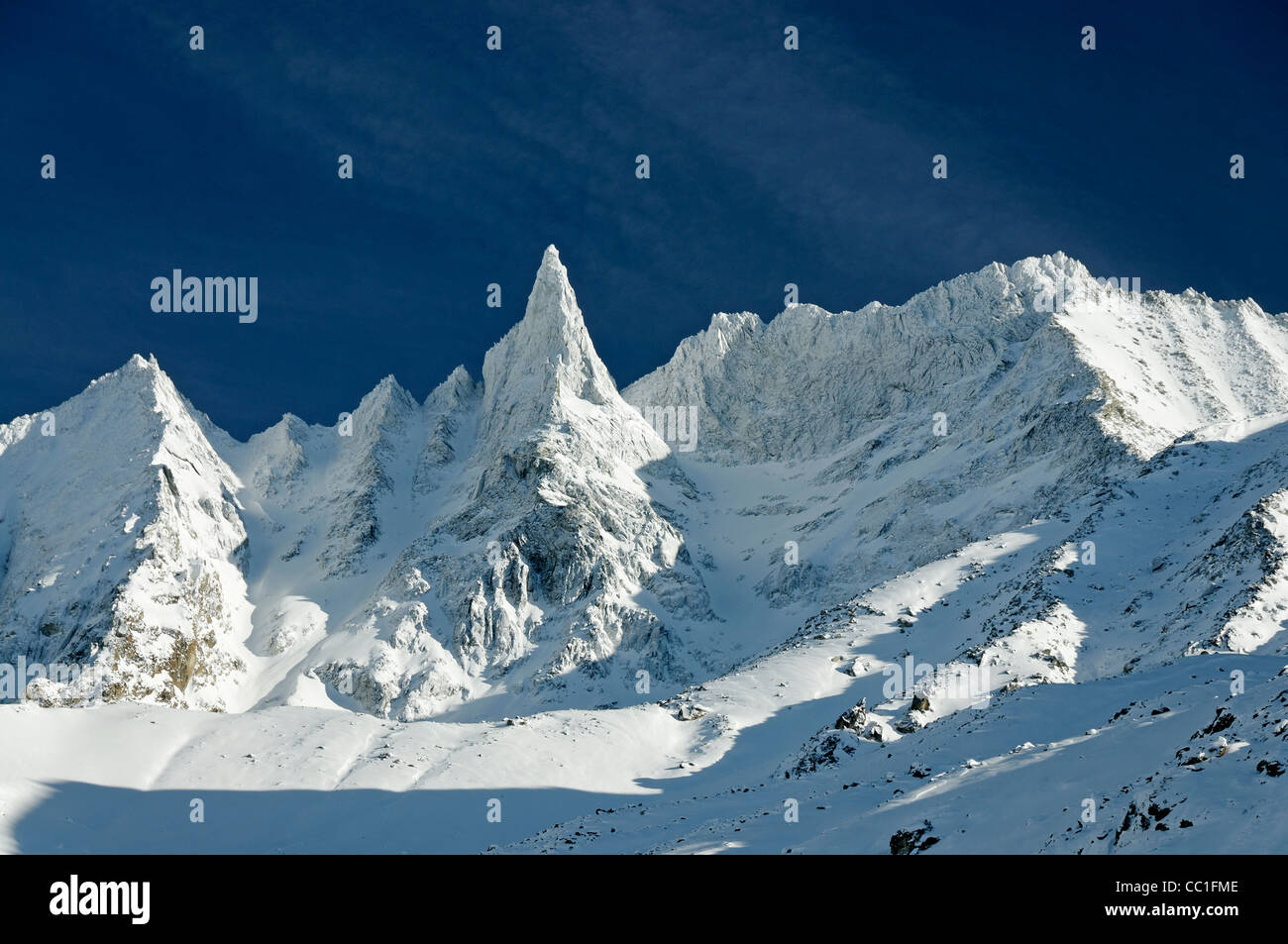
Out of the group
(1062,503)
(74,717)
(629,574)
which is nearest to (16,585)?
(629,574)

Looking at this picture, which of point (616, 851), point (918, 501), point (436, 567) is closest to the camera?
point (616, 851)

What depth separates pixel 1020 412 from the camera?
17438cm

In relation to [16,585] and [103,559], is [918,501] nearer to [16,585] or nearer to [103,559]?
[103,559]

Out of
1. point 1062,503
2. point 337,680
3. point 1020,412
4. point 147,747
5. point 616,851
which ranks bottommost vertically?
point 616,851

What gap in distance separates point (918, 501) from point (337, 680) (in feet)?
311

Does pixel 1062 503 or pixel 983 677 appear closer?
pixel 983 677

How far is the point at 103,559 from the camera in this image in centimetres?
17788

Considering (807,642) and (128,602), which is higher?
(128,602)

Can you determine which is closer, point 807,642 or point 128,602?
point 807,642

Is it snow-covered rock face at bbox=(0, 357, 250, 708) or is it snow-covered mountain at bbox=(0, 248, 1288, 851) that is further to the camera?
snow-covered rock face at bbox=(0, 357, 250, 708)

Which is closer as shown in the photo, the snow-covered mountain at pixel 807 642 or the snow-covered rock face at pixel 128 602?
the snow-covered mountain at pixel 807 642
